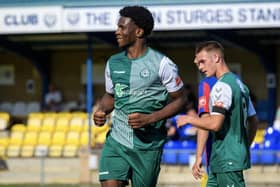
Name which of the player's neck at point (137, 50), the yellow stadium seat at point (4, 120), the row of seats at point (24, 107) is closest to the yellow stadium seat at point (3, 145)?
the yellow stadium seat at point (4, 120)

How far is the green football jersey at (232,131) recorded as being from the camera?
750 centimetres

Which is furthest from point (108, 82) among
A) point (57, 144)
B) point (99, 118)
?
point (57, 144)

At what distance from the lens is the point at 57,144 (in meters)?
20.0

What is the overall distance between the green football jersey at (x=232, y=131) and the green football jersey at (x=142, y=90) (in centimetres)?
46

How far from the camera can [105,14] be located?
1833 cm

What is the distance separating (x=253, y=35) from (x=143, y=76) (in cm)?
1348

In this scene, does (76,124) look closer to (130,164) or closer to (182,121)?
(130,164)

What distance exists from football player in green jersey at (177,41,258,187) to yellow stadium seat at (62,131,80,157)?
1190 centimetres

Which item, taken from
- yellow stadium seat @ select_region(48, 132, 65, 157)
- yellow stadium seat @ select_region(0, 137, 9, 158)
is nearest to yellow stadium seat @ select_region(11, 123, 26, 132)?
yellow stadium seat @ select_region(0, 137, 9, 158)

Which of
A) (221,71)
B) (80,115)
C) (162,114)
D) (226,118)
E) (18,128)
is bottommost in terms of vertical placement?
(18,128)

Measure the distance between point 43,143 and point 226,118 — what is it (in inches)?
516

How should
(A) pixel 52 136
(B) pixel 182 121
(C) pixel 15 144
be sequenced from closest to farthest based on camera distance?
1. (B) pixel 182 121
2. (C) pixel 15 144
3. (A) pixel 52 136

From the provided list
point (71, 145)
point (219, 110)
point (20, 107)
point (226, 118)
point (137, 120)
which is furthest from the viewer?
point (20, 107)

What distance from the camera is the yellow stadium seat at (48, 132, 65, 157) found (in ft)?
64.4
